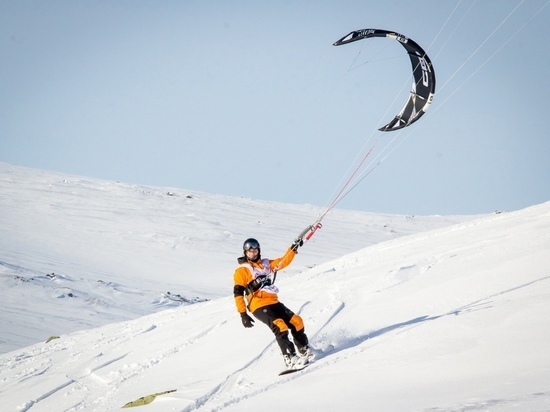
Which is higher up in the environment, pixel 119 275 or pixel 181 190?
pixel 181 190

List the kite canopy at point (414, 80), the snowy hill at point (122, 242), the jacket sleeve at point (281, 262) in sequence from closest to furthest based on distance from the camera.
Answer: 1. the jacket sleeve at point (281, 262)
2. the kite canopy at point (414, 80)
3. the snowy hill at point (122, 242)

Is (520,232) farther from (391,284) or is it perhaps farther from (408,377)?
(408,377)

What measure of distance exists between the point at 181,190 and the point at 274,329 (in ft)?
127

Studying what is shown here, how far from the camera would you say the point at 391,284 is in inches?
323

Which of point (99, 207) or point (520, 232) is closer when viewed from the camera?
point (520, 232)

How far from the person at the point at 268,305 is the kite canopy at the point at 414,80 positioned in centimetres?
587

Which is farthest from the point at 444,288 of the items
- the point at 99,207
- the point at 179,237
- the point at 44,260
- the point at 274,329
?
the point at 99,207

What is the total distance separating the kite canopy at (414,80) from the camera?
35.6ft

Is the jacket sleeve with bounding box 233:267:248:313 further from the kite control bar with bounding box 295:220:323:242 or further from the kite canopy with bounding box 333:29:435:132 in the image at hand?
the kite canopy with bounding box 333:29:435:132

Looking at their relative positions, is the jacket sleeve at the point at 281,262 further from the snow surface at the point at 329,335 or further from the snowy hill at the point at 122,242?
the snowy hill at the point at 122,242

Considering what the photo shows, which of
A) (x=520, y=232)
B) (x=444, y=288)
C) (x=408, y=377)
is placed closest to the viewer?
(x=408, y=377)

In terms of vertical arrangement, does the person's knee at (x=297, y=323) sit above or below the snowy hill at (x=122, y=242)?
below

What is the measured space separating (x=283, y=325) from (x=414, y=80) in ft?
25.8

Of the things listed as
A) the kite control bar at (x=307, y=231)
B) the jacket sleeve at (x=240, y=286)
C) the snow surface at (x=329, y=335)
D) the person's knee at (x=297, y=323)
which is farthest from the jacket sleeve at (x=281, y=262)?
the snow surface at (x=329, y=335)
